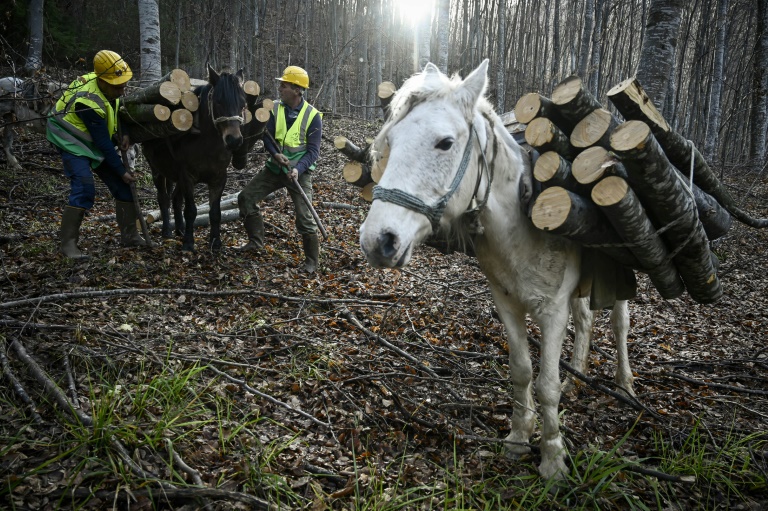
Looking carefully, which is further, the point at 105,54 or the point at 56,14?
the point at 56,14

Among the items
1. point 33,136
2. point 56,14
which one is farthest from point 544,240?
point 56,14

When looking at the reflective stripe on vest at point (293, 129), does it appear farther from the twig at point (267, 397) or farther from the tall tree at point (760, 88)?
the tall tree at point (760, 88)

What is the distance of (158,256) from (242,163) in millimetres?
1865

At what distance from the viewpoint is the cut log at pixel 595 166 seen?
7.88ft

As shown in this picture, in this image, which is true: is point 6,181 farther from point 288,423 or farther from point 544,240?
point 544,240

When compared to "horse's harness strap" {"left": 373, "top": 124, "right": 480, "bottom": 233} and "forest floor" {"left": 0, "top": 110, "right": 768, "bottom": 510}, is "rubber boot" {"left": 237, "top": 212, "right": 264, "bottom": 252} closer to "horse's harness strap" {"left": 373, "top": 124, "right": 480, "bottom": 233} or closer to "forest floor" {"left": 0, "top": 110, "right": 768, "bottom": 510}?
"forest floor" {"left": 0, "top": 110, "right": 768, "bottom": 510}

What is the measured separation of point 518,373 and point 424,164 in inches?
67.0

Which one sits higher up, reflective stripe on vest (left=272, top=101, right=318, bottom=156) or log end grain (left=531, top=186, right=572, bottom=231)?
reflective stripe on vest (left=272, top=101, right=318, bottom=156)

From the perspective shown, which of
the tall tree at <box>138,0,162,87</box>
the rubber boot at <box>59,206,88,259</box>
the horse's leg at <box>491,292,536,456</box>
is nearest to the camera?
the horse's leg at <box>491,292,536,456</box>

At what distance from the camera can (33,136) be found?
10.5m

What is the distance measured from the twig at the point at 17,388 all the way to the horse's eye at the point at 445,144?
103 inches

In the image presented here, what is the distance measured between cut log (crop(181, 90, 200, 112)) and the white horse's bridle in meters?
4.80

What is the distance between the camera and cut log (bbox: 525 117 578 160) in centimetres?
254

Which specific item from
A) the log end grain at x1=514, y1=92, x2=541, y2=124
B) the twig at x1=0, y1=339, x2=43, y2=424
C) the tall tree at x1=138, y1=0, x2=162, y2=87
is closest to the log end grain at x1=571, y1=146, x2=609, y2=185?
the log end grain at x1=514, y1=92, x2=541, y2=124
